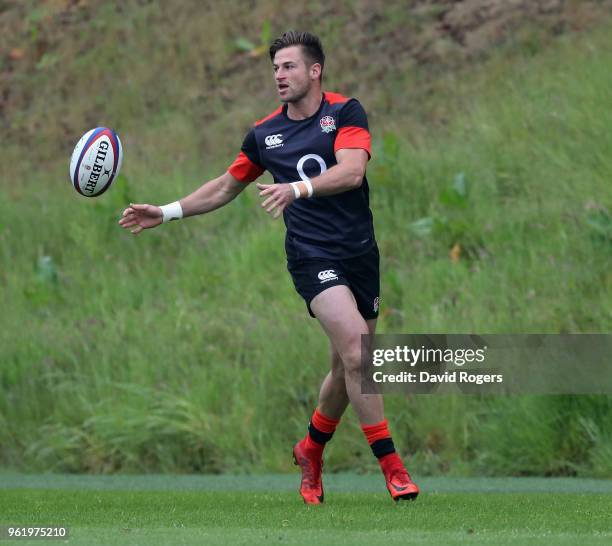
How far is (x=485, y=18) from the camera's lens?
1777cm

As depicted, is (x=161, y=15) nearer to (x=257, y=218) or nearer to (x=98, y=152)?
(x=257, y=218)

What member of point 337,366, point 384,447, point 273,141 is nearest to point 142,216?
point 273,141

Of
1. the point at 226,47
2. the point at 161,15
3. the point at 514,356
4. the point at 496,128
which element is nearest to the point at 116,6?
the point at 161,15

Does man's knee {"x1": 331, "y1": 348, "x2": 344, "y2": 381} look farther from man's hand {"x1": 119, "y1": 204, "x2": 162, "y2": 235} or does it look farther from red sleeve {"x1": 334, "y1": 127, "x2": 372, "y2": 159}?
man's hand {"x1": 119, "y1": 204, "x2": 162, "y2": 235}

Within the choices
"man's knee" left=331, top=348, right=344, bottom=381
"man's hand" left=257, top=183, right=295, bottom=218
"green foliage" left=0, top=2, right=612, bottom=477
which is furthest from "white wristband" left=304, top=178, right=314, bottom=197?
"green foliage" left=0, top=2, right=612, bottom=477

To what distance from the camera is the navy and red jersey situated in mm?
7641

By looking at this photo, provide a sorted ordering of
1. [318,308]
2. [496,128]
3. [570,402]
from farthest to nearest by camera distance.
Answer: [496,128] → [570,402] → [318,308]

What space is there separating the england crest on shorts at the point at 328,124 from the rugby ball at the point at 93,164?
134 centimetres

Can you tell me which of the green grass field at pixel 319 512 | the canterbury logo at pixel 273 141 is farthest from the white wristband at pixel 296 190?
the green grass field at pixel 319 512

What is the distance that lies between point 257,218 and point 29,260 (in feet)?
9.11

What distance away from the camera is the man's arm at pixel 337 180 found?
7012mm

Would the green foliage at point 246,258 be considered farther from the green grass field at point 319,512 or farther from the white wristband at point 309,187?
the white wristband at point 309,187

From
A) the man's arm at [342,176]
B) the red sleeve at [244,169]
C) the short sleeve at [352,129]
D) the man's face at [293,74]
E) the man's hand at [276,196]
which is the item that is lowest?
the man's hand at [276,196]

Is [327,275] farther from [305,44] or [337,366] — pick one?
[305,44]
